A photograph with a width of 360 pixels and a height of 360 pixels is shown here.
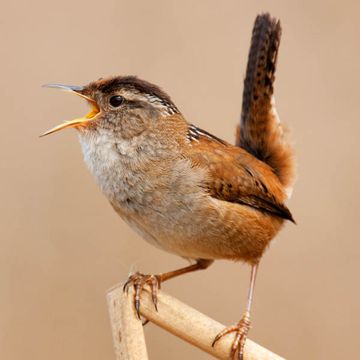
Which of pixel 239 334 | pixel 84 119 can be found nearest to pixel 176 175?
pixel 84 119

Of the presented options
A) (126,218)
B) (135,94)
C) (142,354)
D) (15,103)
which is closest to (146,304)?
(142,354)

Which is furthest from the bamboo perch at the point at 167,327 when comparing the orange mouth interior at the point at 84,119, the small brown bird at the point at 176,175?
the orange mouth interior at the point at 84,119

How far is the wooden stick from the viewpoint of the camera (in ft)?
7.42

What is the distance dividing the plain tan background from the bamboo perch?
5.02 ft

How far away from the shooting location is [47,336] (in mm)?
3932

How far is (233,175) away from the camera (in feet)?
10.1

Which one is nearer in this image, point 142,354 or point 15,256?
point 142,354

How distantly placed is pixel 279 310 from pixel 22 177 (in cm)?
149

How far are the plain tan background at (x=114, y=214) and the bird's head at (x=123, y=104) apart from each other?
3.64 ft

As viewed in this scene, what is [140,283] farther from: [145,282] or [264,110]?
[264,110]

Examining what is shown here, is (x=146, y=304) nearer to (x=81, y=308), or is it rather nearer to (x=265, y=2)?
(x=81, y=308)

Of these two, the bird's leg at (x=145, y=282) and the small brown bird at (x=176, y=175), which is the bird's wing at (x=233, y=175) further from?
the bird's leg at (x=145, y=282)

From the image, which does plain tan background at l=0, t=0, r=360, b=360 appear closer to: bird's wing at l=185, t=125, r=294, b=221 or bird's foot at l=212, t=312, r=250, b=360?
bird's wing at l=185, t=125, r=294, b=221

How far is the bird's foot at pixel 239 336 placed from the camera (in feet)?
7.80
